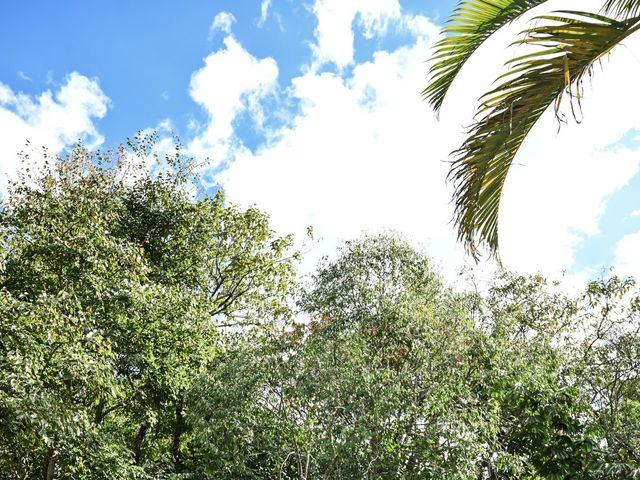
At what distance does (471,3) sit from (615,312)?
12.5m

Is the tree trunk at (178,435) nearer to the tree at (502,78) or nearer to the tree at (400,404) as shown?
the tree at (400,404)

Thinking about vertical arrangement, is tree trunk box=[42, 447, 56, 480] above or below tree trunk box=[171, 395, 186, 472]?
below

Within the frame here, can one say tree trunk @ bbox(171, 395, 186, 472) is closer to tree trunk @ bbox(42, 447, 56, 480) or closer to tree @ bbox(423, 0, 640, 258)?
tree trunk @ bbox(42, 447, 56, 480)

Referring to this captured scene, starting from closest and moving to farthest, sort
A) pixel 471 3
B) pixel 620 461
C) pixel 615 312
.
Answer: pixel 471 3 < pixel 620 461 < pixel 615 312

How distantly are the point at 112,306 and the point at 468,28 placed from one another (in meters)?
8.80

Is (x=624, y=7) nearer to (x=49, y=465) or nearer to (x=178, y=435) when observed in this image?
(x=49, y=465)

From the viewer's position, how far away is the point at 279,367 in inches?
363

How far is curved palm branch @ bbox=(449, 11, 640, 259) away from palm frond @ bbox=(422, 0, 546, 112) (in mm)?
355

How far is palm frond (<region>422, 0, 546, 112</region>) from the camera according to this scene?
3.00m

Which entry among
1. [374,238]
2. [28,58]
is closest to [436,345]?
[374,238]

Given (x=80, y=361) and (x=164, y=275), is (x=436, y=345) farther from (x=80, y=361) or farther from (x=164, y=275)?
(x=164, y=275)

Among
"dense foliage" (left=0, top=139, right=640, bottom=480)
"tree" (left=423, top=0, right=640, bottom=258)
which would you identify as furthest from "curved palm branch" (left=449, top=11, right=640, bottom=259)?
"dense foliage" (left=0, top=139, right=640, bottom=480)

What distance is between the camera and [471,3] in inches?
123

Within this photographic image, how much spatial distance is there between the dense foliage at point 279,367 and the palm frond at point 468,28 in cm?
525
